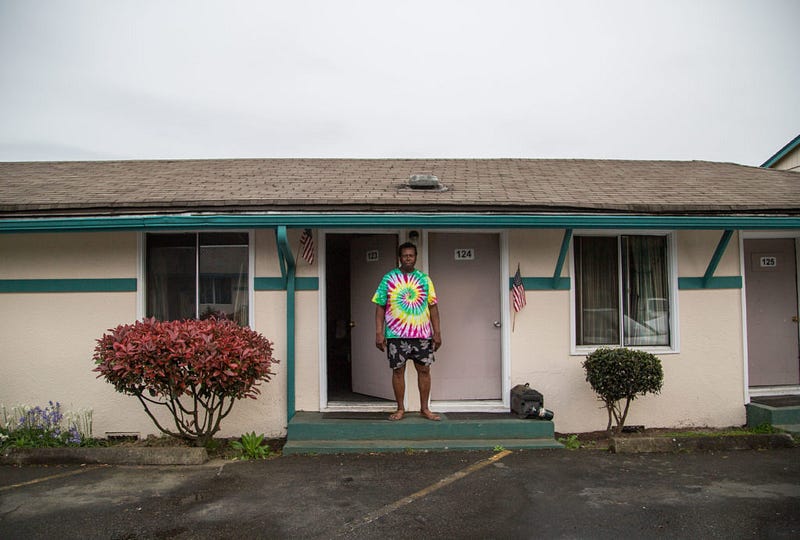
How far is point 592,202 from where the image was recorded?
7.19 m

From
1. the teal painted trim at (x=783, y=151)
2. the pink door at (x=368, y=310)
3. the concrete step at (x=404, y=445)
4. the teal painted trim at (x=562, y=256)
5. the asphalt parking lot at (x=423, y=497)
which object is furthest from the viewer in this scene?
the teal painted trim at (x=783, y=151)

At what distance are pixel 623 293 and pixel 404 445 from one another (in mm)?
3396

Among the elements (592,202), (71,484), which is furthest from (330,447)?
(592,202)

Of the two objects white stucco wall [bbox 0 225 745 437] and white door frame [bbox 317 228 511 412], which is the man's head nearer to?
white door frame [bbox 317 228 511 412]

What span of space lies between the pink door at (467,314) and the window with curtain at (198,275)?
7.72 feet

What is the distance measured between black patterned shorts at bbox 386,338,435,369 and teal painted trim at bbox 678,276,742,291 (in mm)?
3378

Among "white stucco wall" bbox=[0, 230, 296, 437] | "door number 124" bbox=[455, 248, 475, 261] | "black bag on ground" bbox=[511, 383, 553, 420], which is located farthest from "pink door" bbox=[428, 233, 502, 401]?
"white stucco wall" bbox=[0, 230, 296, 437]

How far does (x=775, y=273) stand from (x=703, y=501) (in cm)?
436

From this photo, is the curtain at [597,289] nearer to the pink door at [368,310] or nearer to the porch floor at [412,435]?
the porch floor at [412,435]

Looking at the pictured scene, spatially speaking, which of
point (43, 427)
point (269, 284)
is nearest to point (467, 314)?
point (269, 284)

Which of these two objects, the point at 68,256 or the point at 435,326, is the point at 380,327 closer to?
the point at 435,326

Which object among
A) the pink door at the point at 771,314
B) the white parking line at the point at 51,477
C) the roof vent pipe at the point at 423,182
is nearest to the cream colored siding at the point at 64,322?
the white parking line at the point at 51,477

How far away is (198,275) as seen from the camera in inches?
290

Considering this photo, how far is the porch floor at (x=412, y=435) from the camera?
6.50 metres
